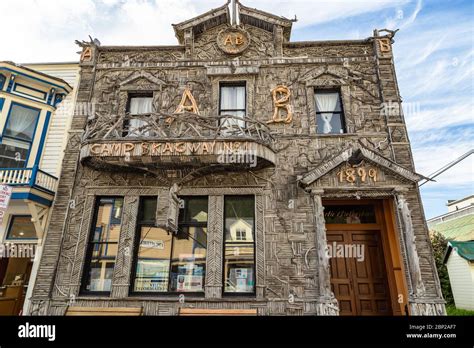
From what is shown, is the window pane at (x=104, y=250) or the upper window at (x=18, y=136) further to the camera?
the upper window at (x=18, y=136)

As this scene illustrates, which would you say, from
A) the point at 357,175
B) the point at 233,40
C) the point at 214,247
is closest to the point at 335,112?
the point at 357,175

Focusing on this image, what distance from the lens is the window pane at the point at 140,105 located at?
9852 mm

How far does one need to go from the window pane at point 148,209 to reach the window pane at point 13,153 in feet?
13.4

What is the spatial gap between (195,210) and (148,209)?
1513 millimetres

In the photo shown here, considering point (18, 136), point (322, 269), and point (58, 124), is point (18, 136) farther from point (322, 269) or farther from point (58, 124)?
point (322, 269)

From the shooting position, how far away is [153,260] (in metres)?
8.11

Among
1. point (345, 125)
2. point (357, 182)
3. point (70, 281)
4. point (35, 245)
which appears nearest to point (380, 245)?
point (357, 182)

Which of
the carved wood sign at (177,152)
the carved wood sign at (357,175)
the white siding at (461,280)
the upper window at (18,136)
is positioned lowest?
the white siding at (461,280)

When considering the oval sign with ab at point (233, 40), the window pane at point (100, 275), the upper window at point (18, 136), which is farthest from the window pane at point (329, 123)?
the upper window at point (18, 136)

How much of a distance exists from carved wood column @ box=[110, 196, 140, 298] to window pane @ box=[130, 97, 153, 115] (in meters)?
3.30

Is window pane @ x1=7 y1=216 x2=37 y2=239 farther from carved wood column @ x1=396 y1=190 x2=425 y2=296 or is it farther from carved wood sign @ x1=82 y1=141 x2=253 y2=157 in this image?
carved wood column @ x1=396 y1=190 x2=425 y2=296

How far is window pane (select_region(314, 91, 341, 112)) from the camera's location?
9547 mm

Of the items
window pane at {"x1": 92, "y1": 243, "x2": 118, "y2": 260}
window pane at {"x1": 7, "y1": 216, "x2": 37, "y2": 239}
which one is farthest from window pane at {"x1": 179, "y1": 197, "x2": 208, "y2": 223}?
window pane at {"x1": 7, "y1": 216, "x2": 37, "y2": 239}

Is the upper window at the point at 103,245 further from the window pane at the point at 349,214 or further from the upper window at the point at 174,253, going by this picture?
the window pane at the point at 349,214
